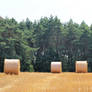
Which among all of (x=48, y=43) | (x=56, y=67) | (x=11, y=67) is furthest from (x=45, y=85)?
(x=48, y=43)

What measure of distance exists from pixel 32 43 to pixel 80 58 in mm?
8999

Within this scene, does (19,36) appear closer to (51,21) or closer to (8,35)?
(8,35)

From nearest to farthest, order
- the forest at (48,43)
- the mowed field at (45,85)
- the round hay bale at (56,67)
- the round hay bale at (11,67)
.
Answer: the mowed field at (45,85) < the round hay bale at (11,67) < the round hay bale at (56,67) < the forest at (48,43)

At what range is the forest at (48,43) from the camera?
35.3 m

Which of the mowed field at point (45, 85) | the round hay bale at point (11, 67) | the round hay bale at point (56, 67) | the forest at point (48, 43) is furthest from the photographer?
the forest at point (48, 43)

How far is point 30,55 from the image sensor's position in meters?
36.6

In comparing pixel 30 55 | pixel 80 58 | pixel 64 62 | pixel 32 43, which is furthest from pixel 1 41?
pixel 80 58

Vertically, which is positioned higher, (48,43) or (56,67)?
(48,43)

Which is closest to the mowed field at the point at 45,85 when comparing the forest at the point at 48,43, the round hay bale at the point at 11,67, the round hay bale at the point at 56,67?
the round hay bale at the point at 11,67

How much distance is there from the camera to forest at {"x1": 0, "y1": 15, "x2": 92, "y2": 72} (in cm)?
3531

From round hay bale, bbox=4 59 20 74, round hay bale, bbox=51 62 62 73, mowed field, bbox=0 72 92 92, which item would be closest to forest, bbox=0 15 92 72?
round hay bale, bbox=51 62 62 73

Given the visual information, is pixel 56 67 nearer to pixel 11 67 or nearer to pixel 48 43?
pixel 11 67

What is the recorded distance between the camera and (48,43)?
4125cm

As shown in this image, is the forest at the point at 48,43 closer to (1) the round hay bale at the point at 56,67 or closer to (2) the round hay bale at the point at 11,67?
(1) the round hay bale at the point at 56,67
